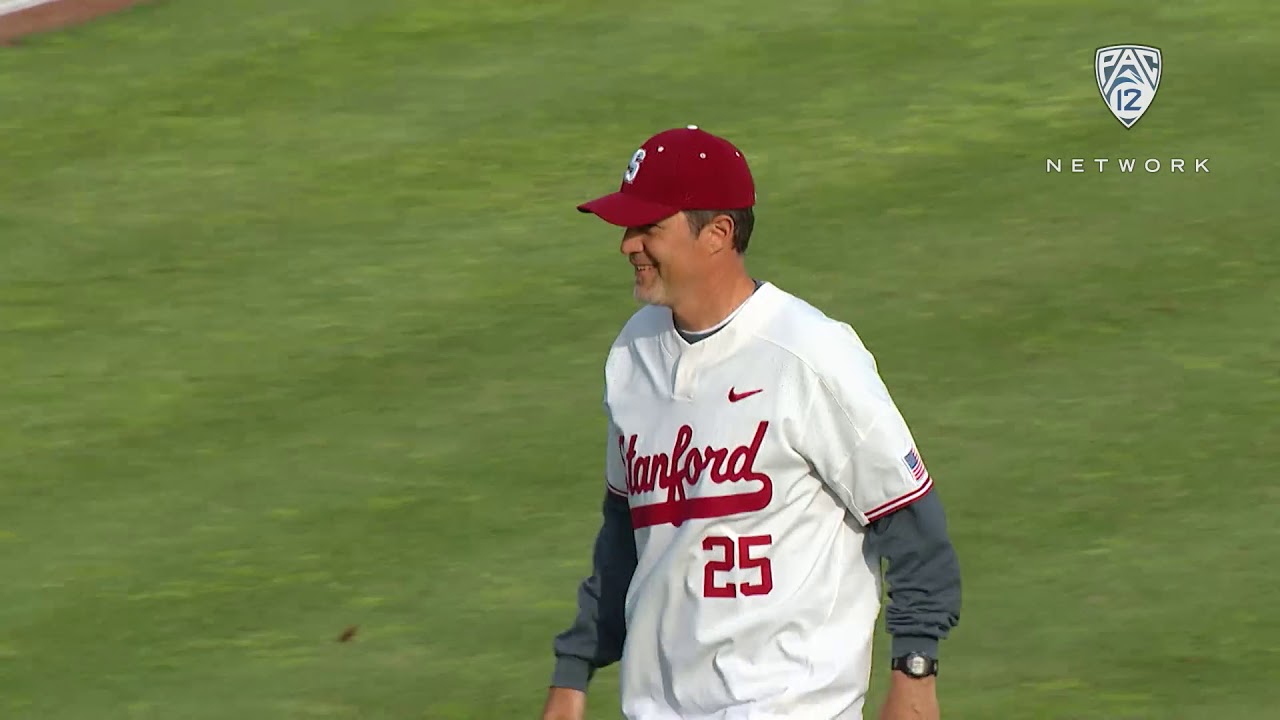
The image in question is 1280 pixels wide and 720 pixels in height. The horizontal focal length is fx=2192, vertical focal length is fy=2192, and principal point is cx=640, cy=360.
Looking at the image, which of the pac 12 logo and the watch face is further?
the pac 12 logo

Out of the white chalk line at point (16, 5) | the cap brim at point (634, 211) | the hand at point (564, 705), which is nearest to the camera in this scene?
the cap brim at point (634, 211)

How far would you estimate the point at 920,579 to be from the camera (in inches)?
182

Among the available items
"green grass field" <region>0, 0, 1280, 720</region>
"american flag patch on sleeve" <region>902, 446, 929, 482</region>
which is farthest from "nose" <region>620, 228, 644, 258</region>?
"green grass field" <region>0, 0, 1280, 720</region>

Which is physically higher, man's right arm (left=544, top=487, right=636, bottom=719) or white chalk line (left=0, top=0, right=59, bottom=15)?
white chalk line (left=0, top=0, right=59, bottom=15)

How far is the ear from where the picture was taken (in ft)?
15.8

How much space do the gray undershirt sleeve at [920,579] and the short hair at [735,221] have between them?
0.69m

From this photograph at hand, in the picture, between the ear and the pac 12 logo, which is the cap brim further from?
the pac 12 logo

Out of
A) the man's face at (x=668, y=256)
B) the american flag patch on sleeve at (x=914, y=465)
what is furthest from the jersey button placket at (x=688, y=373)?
the american flag patch on sleeve at (x=914, y=465)

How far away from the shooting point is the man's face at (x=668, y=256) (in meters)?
4.79

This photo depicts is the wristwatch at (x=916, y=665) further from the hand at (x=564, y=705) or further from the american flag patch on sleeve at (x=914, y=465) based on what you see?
the hand at (x=564, y=705)

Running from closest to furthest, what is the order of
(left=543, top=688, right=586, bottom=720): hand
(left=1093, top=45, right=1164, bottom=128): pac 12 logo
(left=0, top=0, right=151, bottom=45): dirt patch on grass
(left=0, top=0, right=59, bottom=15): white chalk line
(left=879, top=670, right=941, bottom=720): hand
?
(left=879, top=670, right=941, bottom=720): hand → (left=543, top=688, right=586, bottom=720): hand → (left=1093, top=45, right=1164, bottom=128): pac 12 logo → (left=0, top=0, right=151, bottom=45): dirt patch on grass → (left=0, top=0, right=59, bottom=15): white chalk line

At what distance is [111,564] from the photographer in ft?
28.1

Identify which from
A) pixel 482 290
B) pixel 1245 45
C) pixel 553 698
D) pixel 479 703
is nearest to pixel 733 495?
pixel 553 698

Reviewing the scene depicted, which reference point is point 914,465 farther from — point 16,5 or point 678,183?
point 16,5
